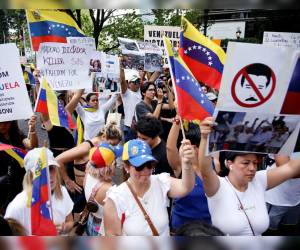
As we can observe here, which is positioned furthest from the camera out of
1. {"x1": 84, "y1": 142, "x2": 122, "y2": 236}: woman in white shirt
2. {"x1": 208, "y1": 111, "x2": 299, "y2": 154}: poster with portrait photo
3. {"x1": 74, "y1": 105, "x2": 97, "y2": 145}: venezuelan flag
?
{"x1": 74, "y1": 105, "x2": 97, "y2": 145}: venezuelan flag

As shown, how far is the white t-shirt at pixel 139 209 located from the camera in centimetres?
260

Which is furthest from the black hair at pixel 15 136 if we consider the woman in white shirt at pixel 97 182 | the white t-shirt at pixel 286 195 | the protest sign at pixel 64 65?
the white t-shirt at pixel 286 195

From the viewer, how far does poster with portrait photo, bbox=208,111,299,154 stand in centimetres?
250

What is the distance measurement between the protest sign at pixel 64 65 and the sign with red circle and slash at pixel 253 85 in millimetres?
2839

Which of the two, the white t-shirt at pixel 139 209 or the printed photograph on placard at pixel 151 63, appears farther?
the printed photograph on placard at pixel 151 63

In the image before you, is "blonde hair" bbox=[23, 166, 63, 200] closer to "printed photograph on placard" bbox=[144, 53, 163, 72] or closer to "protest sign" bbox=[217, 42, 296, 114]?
"protest sign" bbox=[217, 42, 296, 114]

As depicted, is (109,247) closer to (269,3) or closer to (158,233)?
(158,233)

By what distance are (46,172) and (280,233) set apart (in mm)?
2512

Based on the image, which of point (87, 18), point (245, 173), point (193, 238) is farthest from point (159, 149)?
A: point (87, 18)

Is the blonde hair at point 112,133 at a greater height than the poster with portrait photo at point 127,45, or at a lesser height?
lesser

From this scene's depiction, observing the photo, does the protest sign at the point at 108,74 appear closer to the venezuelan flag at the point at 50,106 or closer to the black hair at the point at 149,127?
the venezuelan flag at the point at 50,106

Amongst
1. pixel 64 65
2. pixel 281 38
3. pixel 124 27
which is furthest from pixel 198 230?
pixel 124 27

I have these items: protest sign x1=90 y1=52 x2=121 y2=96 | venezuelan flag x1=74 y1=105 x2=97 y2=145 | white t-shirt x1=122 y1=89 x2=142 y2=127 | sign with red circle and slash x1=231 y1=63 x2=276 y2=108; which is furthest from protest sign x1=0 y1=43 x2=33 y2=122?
white t-shirt x1=122 y1=89 x2=142 y2=127

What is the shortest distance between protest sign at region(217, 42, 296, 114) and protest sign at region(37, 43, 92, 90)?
2815 millimetres
